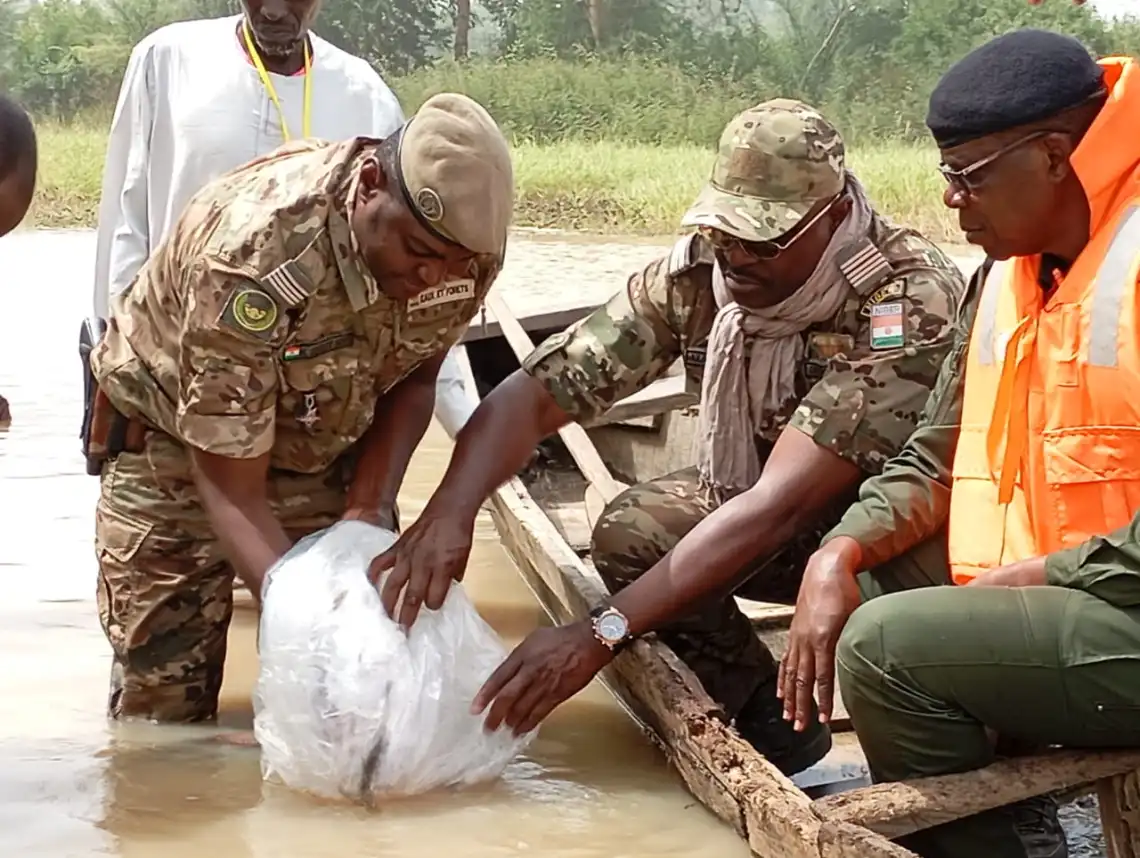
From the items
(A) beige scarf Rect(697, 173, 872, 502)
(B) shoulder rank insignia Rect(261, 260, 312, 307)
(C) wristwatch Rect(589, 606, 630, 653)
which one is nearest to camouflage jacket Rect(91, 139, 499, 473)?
(B) shoulder rank insignia Rect(261, 260, 312, 307)

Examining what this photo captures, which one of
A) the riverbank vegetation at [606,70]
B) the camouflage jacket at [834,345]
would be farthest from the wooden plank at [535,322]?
the riverbank vegetation at [606,70]

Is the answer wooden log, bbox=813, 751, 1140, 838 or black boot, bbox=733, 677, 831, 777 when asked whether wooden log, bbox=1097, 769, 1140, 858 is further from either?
black boot, bbox=733, 677, 831, 777

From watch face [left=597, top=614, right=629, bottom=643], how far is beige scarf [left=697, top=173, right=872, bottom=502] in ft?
1.56

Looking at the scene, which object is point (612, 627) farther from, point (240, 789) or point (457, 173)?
point (457, 173)

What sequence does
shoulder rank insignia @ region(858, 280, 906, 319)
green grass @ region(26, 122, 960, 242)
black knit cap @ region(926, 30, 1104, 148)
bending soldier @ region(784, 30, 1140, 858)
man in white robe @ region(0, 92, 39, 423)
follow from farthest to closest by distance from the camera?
1. green grass @ region(26, 122, 960, 242)
2. shoulder rank insignia @ region(858, 280, 906, 319)
3. man in white robe @ region(0, 92, 39, 423)
4. black knit cap @ region(926, 30, 1104, 148)
5. bending soldier @ region(784, 30, 1140, 858)

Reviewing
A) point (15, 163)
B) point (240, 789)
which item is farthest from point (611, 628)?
point (15, 163)

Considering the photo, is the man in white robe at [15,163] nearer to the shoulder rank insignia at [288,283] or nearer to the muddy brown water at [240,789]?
the shoulder rank insignia at [288,283]

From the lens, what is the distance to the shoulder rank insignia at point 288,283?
126 inches

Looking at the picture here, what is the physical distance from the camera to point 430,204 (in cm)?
299

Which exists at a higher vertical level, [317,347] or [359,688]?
[317,347]

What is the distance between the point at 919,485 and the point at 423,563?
0.93 metres

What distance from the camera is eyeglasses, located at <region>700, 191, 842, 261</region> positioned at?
3.38 m

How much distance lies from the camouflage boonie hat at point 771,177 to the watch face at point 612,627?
787mm

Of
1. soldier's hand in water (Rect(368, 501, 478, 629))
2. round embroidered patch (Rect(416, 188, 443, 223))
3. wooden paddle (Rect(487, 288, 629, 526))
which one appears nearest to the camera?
round embroidered patch (Rect(416, 188, 443, 223))
